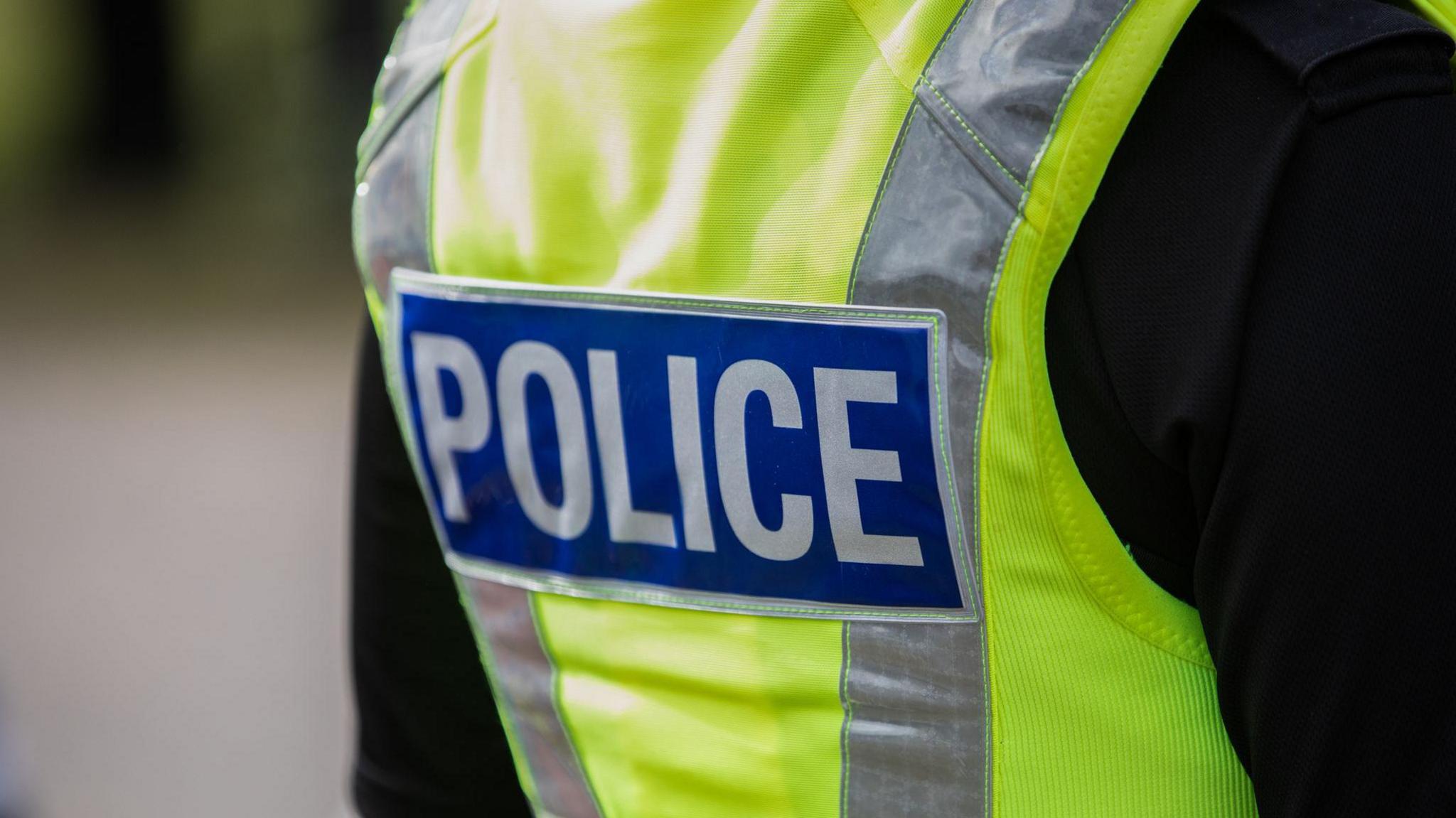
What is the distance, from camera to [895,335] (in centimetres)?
73

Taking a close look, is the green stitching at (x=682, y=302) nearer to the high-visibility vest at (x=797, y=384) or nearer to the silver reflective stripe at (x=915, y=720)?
the high-visibility vest at (x=797, y=384)

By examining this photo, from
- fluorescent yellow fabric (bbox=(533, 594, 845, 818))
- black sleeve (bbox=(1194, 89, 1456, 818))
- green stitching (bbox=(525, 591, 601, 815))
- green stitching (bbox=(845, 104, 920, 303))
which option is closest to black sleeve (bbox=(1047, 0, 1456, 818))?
black sleeve (bbox=(1194, 89, 1456, 818))

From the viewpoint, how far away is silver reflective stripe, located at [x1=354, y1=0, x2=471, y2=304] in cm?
91

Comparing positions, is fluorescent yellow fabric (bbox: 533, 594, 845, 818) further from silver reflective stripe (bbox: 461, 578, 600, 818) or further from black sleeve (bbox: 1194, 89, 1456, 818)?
black sleeve (bbox: 1194, 89, 1456, 818)

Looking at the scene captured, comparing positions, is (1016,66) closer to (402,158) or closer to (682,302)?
(682,302)

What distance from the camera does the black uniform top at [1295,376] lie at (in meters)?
0.61

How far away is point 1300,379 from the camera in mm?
617

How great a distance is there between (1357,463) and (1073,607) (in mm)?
156

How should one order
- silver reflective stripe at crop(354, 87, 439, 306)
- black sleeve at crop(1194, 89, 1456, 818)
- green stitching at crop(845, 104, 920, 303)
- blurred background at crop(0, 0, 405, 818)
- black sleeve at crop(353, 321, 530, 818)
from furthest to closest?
blurred background at crop(0, 0, 405, 818)
black sleeve at crop(353, 321, 530, 818)
silver reflective stripe at crop(354, 87, 439, 306)
green stitching at crop(845, 104, 920, 303)
black sleeve at crop(1194, 89, 1456, 818)

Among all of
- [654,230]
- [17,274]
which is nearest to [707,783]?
[654,230]

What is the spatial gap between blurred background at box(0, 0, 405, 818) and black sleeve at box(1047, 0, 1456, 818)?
2525 millimetres

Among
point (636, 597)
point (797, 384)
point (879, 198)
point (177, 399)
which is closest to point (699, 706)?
point (636, 597)

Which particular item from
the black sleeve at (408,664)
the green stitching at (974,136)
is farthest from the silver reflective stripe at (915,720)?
the black sleeve at (408,664)

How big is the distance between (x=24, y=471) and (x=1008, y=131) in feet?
16.3
